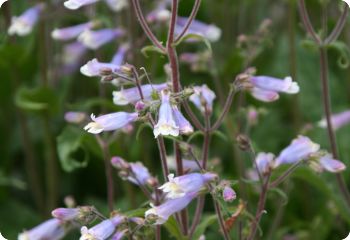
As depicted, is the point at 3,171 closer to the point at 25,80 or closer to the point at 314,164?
the point at 25,80

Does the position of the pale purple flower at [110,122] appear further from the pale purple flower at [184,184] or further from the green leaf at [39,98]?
the green leaf at [39,98]

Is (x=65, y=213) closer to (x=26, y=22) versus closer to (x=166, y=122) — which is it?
(x=166, y=122)

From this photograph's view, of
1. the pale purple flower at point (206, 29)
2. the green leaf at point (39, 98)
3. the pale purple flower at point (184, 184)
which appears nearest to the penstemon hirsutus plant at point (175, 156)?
the pale purple flower at point (184, 184)

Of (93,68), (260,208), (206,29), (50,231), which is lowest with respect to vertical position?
(50,231)

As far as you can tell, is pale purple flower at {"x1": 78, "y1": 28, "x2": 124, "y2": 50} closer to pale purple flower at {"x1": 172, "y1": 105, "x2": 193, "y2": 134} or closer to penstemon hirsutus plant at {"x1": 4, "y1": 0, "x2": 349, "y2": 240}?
penstemon hirsutus plant at {"x1": 4, "y1": 0, "x2": 349, "y2": 240}

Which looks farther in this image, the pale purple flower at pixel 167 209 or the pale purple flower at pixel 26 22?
the pale purple flower at pixel 26 22

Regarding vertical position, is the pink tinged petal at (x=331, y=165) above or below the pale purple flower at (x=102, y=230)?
below

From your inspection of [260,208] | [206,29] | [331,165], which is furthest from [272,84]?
[206,29]
